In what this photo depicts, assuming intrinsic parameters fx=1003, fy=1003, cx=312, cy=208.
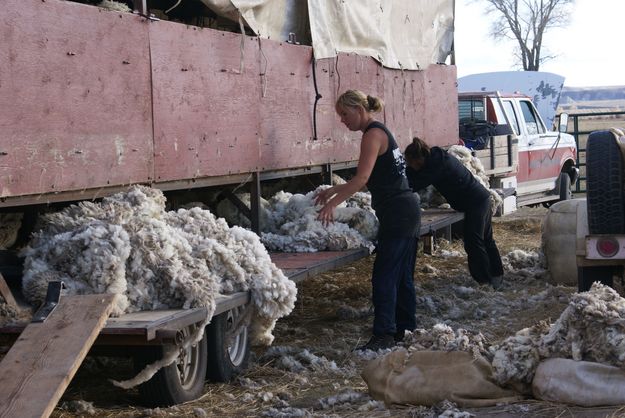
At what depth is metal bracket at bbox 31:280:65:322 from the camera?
17.6 ft

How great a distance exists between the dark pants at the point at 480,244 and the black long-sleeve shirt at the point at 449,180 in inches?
4.2

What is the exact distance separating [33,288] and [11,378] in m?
0.88

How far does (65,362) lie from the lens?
492 centimetres

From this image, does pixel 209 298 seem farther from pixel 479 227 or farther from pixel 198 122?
pixel 479 227

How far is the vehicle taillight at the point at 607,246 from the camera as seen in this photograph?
7.29m

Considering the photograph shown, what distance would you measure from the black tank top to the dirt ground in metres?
1.01

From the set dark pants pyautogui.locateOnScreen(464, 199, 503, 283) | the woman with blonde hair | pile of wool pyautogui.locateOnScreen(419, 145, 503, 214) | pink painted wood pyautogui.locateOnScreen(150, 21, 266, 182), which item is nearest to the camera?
pink painted wood pyautogui.locateOnScreen(150, 21, 266, 182)

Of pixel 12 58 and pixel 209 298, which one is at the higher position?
pixel 12 58

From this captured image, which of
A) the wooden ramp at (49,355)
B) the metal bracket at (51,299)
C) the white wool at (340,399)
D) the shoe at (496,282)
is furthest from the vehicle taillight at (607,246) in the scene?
the metal bracket at (51,299)

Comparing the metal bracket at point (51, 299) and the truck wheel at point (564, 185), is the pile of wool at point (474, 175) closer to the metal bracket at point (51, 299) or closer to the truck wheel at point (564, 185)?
the truck wheel at point (564, 185)

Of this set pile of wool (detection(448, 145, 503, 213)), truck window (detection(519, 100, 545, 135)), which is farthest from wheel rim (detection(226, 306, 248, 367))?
truck window (detection(519, 100, 545, 135))

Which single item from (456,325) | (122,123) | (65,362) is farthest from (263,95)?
(65,362)

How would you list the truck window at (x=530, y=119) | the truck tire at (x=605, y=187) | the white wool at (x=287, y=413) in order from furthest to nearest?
the truck window at (x=530, y=119)
the truck tire at (x=605, y=187)
the white wool at (x=287, y=413)

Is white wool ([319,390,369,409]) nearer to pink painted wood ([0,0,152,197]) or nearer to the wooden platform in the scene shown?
the wooden platform
